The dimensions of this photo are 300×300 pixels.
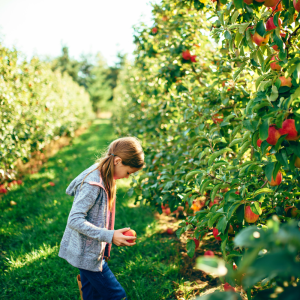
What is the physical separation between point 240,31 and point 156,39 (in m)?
2.44

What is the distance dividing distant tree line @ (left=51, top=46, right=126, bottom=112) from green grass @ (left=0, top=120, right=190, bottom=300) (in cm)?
2190

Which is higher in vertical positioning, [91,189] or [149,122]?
[149,122]

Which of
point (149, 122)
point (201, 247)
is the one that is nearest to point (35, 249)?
point (201, 247)

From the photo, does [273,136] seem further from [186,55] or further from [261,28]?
[186,55]

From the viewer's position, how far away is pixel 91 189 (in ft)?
4.92

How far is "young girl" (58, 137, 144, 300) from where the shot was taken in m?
1.41

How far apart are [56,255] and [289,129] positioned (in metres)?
2.42

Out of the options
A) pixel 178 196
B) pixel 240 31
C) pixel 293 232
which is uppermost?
pixel 240 31

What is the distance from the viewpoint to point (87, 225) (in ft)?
4.58

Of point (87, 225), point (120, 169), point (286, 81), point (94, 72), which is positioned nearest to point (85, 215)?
point (87, 225)

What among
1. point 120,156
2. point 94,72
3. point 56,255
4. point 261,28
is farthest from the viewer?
point 94,72

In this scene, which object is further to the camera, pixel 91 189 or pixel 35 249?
pixel 35 249

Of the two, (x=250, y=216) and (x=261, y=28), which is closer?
(x=261, y=28)

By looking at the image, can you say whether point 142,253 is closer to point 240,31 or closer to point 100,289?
point 100,289
